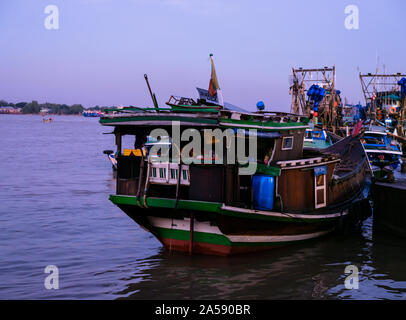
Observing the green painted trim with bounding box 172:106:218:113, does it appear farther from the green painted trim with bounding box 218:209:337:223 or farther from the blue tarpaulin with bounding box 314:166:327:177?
the blue tarpaulin with bounding box 314:166:327:177

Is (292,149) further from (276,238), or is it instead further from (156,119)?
(156,119)

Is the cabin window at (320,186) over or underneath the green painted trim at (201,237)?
over

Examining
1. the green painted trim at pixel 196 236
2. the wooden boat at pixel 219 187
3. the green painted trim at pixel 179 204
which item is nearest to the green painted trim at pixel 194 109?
the wooden boat at pixel 219 187

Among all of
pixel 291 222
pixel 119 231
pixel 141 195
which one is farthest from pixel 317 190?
pixel 119 231

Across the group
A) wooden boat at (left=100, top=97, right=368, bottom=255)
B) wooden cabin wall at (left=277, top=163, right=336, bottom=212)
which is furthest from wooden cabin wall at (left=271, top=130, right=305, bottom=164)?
wooden cabin wall at (left=277, top=163, right=336, bottom=212)

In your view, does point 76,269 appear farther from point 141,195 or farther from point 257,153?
point 257,153

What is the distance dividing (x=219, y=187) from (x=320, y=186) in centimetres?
415

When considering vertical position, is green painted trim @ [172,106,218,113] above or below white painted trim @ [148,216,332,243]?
above

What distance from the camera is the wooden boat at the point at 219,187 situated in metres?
10.8

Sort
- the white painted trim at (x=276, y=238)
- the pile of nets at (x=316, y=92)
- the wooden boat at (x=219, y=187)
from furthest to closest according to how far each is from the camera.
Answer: the pile of nets at (x=316, y=92), the white painted trim at (x=276, y=238), the wooden boat at (x=219, y=187)

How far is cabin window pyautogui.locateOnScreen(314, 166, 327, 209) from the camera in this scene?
13.3 m

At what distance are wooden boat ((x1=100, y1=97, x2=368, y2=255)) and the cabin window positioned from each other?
56 millimetres

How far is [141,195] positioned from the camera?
1123cm

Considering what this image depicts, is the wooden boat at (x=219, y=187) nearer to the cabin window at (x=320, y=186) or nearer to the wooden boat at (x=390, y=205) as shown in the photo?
the cabin window at (x=320, y=186)
